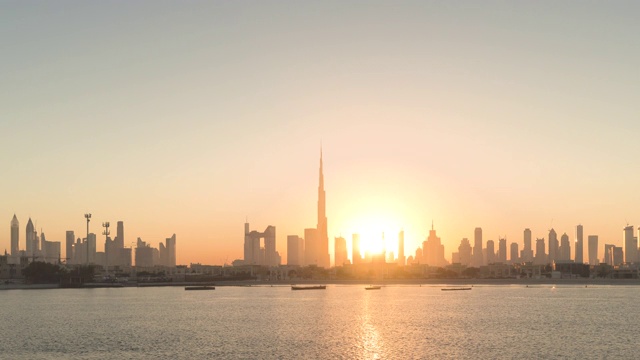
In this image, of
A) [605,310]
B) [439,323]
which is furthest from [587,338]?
[605,310]

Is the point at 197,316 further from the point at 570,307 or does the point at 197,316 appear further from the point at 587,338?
the point at 570,307

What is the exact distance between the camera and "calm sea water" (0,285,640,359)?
289 feet

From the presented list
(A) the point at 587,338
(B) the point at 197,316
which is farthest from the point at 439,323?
(B) the point at 197,316

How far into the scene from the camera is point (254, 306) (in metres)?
176

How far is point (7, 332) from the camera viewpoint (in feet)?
363

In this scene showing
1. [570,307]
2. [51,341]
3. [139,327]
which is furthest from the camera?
[570,307]

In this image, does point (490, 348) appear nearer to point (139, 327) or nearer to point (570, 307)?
point (139, 327)

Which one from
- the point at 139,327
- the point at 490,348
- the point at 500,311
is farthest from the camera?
the point at 500,311

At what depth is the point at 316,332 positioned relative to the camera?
111 m

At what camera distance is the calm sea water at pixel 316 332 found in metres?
88.0

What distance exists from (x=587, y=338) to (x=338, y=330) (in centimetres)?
3738

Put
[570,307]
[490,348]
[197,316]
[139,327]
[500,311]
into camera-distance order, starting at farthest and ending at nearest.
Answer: [570,307], [500,311], [197,316], [139,327], [490,348]

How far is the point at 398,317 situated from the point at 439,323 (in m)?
17.1

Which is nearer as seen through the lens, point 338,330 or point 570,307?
point 338,330
